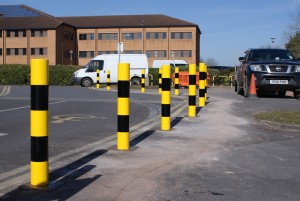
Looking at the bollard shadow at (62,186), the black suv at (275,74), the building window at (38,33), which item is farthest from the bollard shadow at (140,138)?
the building window at (38,33)

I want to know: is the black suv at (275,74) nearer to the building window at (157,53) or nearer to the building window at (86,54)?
the building window at (157,53)

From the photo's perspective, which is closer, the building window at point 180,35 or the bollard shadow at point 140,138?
the bollard shadow at point 140,138

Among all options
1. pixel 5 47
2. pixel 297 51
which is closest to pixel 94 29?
pixel 5 47

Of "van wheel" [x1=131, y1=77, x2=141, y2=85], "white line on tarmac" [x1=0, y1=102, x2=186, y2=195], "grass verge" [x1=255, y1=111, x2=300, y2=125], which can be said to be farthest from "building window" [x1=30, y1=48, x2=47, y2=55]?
"white line on tarmac" [x1=0, y1=102, x2=186, y2=195]

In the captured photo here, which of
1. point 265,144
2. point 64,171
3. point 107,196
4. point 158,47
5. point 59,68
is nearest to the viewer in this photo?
point 107,196

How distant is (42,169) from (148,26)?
74.9 metres

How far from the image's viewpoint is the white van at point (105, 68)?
32.3 m

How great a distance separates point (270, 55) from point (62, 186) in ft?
45.9

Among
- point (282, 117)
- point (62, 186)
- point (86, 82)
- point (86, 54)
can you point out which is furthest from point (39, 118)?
point (86, 54)

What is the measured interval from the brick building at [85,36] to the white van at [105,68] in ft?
131

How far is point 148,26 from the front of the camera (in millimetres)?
77875

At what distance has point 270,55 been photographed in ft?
55.7

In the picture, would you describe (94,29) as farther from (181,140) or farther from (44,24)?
(181,140)

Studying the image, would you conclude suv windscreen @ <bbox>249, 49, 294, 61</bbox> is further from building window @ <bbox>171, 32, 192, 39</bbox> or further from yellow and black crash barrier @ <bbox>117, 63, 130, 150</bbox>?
building window @ <bbox>171, 32, 192, 39</bbox>
